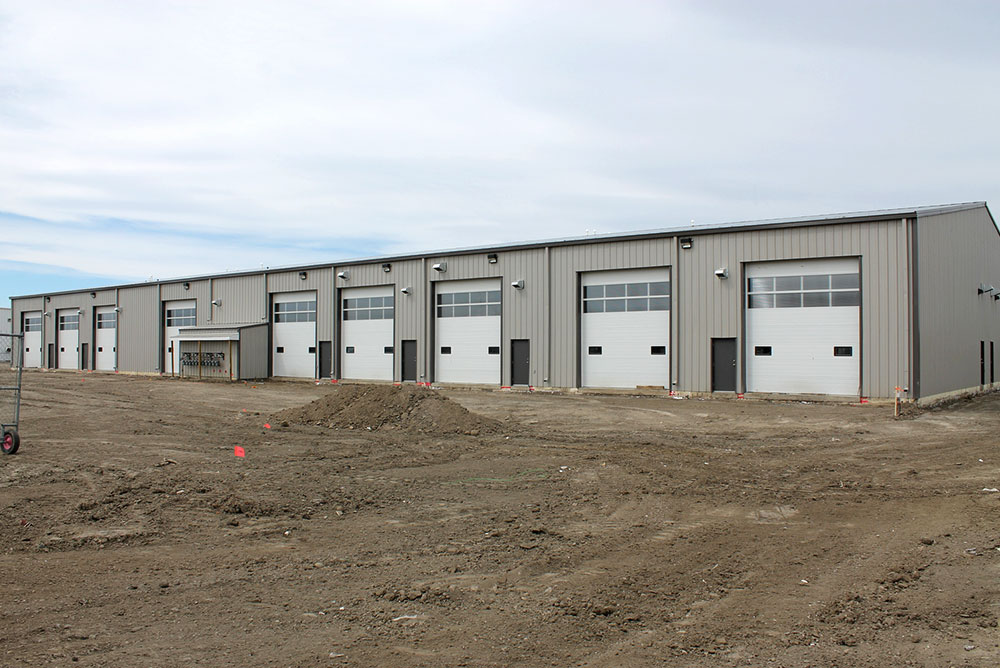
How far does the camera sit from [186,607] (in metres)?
5.07

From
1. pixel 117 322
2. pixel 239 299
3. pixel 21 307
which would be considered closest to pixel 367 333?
pixel 239 299

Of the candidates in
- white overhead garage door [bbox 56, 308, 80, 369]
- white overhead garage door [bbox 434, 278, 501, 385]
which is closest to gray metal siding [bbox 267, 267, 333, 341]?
white overhead garage door [bbox 434, 278, 501, 385]

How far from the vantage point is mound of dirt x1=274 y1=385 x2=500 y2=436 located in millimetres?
15977

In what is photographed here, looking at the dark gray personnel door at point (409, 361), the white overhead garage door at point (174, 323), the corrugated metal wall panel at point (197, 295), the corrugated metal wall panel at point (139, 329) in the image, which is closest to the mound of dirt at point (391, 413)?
the dark gray personnel door at point (409, 361)

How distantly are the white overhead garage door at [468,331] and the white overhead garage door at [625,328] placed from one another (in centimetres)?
457

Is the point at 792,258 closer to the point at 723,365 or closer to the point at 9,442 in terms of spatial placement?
the point at 723,365

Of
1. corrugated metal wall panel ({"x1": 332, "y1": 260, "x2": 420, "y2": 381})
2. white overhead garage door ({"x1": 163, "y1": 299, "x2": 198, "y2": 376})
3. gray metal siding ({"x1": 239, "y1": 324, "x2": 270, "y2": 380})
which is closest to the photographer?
corrugated metal wall panel ({"x1": 332, "y1": 260, "x2": 420, "y2": 381})

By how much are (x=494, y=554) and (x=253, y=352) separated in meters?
35.1

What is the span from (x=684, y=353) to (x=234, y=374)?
24199 millimetres

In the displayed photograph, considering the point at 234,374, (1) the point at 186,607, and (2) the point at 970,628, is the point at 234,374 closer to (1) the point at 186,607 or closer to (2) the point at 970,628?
(1) the point at 186,607

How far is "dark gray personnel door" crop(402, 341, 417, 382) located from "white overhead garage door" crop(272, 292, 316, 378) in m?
6.21

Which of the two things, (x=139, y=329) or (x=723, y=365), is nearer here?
(x=723, y=365)

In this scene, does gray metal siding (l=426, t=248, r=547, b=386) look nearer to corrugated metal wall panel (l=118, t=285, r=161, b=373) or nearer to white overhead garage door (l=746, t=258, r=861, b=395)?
white overhead garage door (l=746, t=258, r=861, b=395)

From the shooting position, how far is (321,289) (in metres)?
37.8
